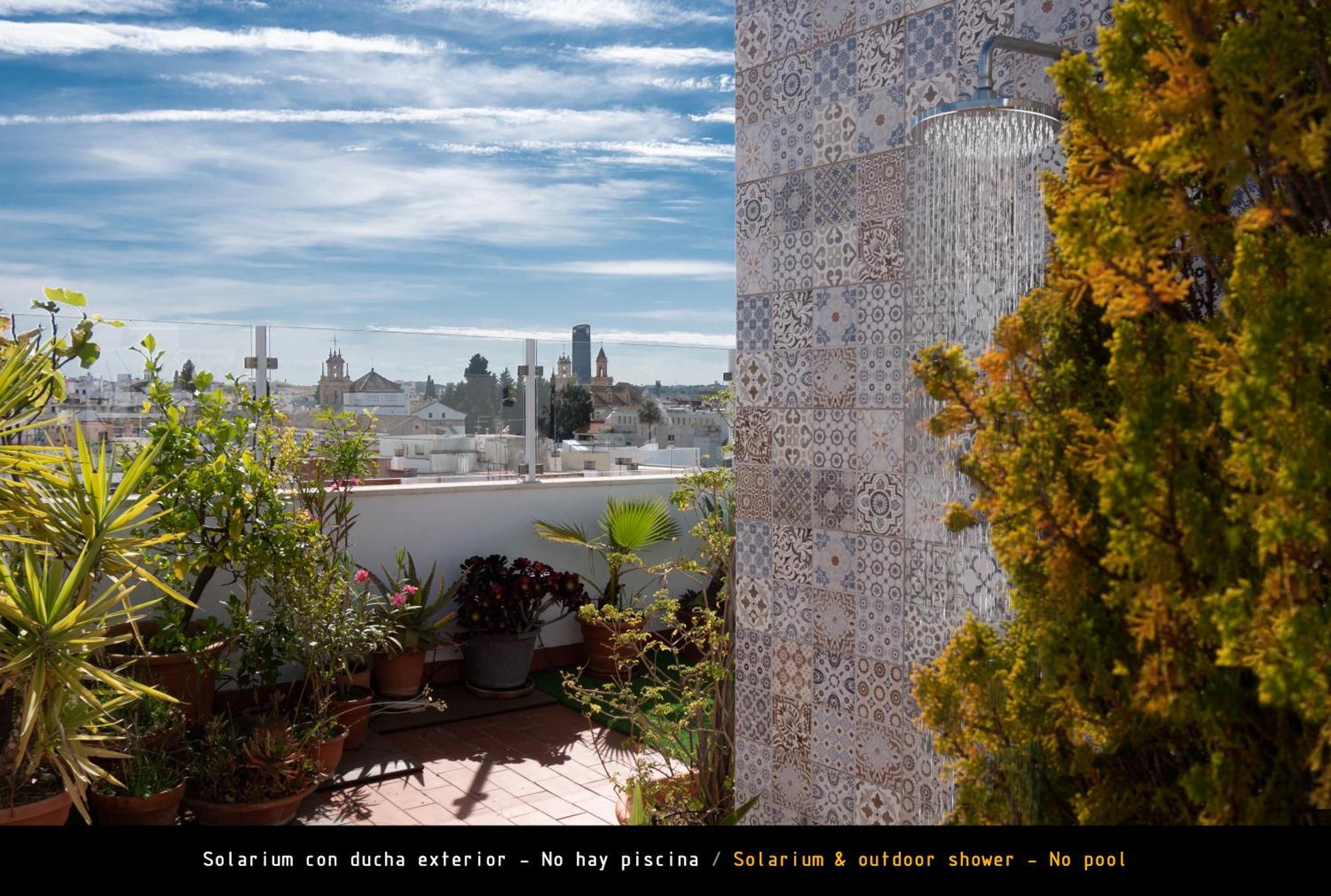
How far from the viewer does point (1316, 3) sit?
130 cm

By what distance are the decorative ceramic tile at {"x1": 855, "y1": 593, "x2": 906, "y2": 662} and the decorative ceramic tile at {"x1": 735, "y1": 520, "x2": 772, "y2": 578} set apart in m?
0.37

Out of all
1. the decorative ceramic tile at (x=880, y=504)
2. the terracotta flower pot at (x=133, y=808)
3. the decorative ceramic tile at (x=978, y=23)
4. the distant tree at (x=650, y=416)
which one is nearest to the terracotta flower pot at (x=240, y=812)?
the terracotta flower pot at (x=133, y=808)

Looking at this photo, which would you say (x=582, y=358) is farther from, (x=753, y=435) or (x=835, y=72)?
(x=835, y=72)

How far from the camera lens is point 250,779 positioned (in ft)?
14.1

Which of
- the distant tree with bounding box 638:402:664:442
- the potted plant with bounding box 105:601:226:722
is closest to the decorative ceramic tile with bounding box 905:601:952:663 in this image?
the potted plant with bounding box 105:601:226:722

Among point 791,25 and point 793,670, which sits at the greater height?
point 791,25

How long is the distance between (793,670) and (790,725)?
16 centimetres

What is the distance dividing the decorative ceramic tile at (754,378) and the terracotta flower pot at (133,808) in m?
2.77

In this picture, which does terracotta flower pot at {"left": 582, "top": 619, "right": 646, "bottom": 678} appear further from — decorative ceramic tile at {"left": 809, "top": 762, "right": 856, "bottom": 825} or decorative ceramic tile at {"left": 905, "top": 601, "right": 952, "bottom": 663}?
decorative ceramic tile at {"left": 905, "top": 601, "right": 952, "bottom": 663}

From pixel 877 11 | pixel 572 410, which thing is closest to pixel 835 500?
pixel 877 11

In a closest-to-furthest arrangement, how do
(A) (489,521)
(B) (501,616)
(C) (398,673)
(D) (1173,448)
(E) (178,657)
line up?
(D) (1173,448), (E) (178,657), (C) (398,673), (B) (501,616), (A) (489,521)

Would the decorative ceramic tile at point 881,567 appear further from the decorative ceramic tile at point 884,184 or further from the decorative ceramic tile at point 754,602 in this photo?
the decorative ceramic tile at point 884,184

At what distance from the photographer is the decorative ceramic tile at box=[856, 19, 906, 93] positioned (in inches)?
105

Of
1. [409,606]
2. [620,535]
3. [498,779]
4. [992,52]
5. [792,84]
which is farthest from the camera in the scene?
[620,535]
